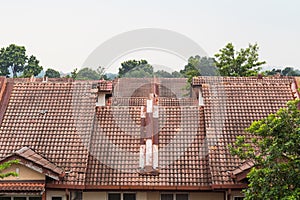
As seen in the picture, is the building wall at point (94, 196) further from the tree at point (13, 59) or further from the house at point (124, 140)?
the tree at point (13, 59)

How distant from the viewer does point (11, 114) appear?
1497 cm

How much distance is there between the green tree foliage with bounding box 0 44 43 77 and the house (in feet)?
170

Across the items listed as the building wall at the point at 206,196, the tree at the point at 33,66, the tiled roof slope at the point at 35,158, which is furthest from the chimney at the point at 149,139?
the tree at the point at 33,66

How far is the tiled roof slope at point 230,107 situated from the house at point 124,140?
4cm

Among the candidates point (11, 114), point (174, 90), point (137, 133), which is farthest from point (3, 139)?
point (174, 90)

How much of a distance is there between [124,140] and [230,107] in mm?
4079

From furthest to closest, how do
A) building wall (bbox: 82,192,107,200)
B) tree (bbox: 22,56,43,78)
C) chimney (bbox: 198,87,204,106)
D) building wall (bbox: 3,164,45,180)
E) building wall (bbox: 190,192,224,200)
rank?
tree (bbox: 22,56,43,78)
chimney (bbox: 198,87,204,106)
building wall (bbox: 82,192,107,200)
building wall (bbox: 190,192,224,200)
building wall (bbox: 3,164,45,180)

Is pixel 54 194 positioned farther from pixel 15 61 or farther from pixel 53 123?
pixel 15 61

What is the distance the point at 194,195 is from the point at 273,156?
420cm

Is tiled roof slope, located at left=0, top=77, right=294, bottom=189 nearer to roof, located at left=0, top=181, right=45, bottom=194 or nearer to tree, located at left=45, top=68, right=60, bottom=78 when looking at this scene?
roof, located at left=0, top=181, right=45, bottom=194

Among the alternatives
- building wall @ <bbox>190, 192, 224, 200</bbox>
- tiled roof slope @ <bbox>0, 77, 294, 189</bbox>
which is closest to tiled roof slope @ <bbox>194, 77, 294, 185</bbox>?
tiled roof slope @ <bbox>0, 77, 294, 189</bbox>

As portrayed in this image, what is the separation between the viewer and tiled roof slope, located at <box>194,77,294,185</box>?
13078 mm

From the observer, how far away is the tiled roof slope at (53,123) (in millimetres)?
13414

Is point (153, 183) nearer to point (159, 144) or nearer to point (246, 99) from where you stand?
point (159, 144)
